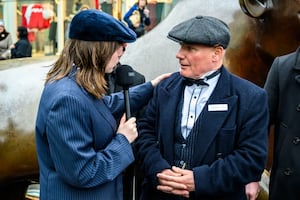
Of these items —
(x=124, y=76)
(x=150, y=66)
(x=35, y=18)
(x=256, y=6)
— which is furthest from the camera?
(x=35, y=18)

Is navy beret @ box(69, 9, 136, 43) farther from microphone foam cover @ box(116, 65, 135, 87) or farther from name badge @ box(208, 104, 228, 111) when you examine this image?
name badge @ box(208, 104, 228, 111)

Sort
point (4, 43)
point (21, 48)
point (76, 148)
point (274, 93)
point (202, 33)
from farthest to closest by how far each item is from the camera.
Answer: point (4, 43)
point (21, 48)
point (274, 93)
point (202, 33)
point (76, 148)

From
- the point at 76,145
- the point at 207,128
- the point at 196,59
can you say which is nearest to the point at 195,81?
the point at 196,59

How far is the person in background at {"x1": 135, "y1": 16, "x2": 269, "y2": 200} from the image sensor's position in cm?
216

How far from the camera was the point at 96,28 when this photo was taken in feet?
6.52

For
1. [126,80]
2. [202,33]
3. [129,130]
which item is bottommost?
[129,130]

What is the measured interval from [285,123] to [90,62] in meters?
0.99

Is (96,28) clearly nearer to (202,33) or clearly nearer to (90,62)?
(90,62)

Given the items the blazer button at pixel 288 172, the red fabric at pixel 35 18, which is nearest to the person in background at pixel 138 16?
the red fabric at pixel 35 18

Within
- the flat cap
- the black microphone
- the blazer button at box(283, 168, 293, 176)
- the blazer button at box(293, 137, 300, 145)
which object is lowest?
the blazer button at box(283, 168, 293, 176)

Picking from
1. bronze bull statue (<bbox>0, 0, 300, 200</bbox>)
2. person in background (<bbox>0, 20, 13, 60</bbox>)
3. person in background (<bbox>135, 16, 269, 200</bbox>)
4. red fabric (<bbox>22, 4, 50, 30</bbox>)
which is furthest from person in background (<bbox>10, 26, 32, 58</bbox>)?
person in background (<bbox>135, 16, 269, 200</bbox>)

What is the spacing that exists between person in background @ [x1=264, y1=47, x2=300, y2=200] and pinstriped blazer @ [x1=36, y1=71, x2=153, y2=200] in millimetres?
781

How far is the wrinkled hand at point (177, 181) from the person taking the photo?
2.18 m

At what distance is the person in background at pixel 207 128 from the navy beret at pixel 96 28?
0.29 m
